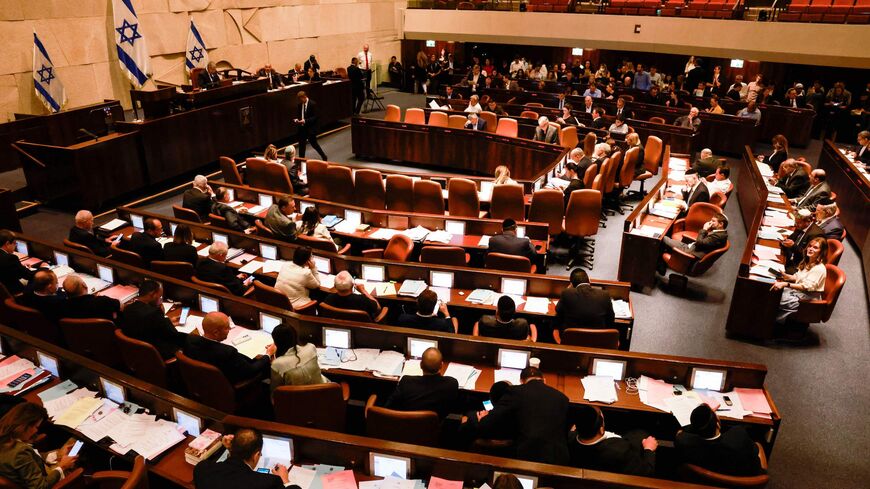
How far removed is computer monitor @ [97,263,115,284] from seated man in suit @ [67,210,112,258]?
576 mm

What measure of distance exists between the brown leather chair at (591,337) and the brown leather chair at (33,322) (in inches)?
176

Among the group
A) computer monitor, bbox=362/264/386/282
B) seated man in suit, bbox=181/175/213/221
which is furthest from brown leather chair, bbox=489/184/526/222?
seated man in suit, bbox=181/175/213/221

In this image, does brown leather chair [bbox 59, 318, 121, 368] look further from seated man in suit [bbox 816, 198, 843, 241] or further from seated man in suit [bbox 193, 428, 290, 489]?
seated man in suit [bbox 816, 198, 843, 241]

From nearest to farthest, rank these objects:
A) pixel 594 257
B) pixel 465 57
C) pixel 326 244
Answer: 1. pixel 326 244
2. pixel 594 257
3. pixel 465 57

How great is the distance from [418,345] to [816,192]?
272 inches

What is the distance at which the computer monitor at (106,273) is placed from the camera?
5.73 metres

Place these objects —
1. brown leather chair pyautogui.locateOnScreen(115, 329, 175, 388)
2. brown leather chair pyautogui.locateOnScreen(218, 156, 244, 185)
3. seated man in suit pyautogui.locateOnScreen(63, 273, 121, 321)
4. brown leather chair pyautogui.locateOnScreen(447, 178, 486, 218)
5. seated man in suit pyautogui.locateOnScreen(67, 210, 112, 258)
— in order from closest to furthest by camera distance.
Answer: brown leather chair pyautogui.locateOnScreen(115, 329, 175, 388) < seated man in suit pyautogui.locateOnScreen(63, 273, 121, 321) < seated man in suit pyautogui.locateOnScreen(67, 210, 112, 258) < brown leather chair pyautogui.locateOnScreen(447, 178, 486, 218) < brown leather chair pyautogui.locateOnScreen(218, 156, 244, 185)

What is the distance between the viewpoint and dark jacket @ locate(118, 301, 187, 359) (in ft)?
14.9

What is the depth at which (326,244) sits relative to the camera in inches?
253

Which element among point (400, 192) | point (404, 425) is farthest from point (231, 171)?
point (404, 425)

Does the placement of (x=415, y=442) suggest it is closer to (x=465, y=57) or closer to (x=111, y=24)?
(x=111, y=24)

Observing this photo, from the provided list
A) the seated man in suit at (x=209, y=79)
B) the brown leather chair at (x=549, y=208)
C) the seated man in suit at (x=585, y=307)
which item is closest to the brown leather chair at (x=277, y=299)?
the seated man in suit at (x=585, y=307)

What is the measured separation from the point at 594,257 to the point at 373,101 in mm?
12084

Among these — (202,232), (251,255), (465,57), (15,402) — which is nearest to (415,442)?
(15,402)
